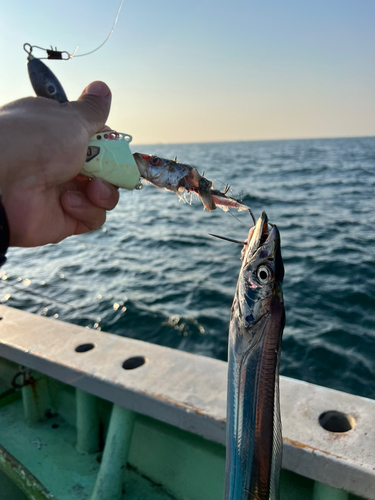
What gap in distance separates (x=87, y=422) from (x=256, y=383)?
89.5 inches

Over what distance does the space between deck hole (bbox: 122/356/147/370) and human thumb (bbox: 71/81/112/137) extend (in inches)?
69.7

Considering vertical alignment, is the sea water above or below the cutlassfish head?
below

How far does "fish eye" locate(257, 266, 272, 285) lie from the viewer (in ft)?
4.79

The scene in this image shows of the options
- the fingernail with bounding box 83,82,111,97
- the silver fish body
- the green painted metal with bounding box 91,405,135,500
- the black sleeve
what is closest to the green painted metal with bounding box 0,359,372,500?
the green painted metal with bounding box 91,405,135,500

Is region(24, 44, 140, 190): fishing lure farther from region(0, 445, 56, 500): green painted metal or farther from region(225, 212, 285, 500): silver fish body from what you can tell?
region(0, 445, 56, 500): green painted metal

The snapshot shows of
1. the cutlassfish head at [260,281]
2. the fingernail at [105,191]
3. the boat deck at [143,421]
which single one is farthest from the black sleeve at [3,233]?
the boat deck at [143,421]

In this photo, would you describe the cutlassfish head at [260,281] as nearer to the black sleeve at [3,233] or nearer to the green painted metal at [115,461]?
the black sleeve at [3,233]

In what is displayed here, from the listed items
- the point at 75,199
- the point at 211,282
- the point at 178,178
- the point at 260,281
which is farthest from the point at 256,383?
the point at 211,282

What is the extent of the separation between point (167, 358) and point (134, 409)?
484 millimetres

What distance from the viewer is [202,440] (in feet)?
9.07

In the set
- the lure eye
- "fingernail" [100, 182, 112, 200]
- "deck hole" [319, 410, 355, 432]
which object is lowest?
"deck hole" [319, 410, 355, 432]

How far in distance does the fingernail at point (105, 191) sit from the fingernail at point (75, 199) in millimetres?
161

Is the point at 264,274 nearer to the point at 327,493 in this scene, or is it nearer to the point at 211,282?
the point at 327,493

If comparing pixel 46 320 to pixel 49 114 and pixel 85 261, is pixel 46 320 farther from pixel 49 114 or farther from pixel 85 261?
pixel 85 261
